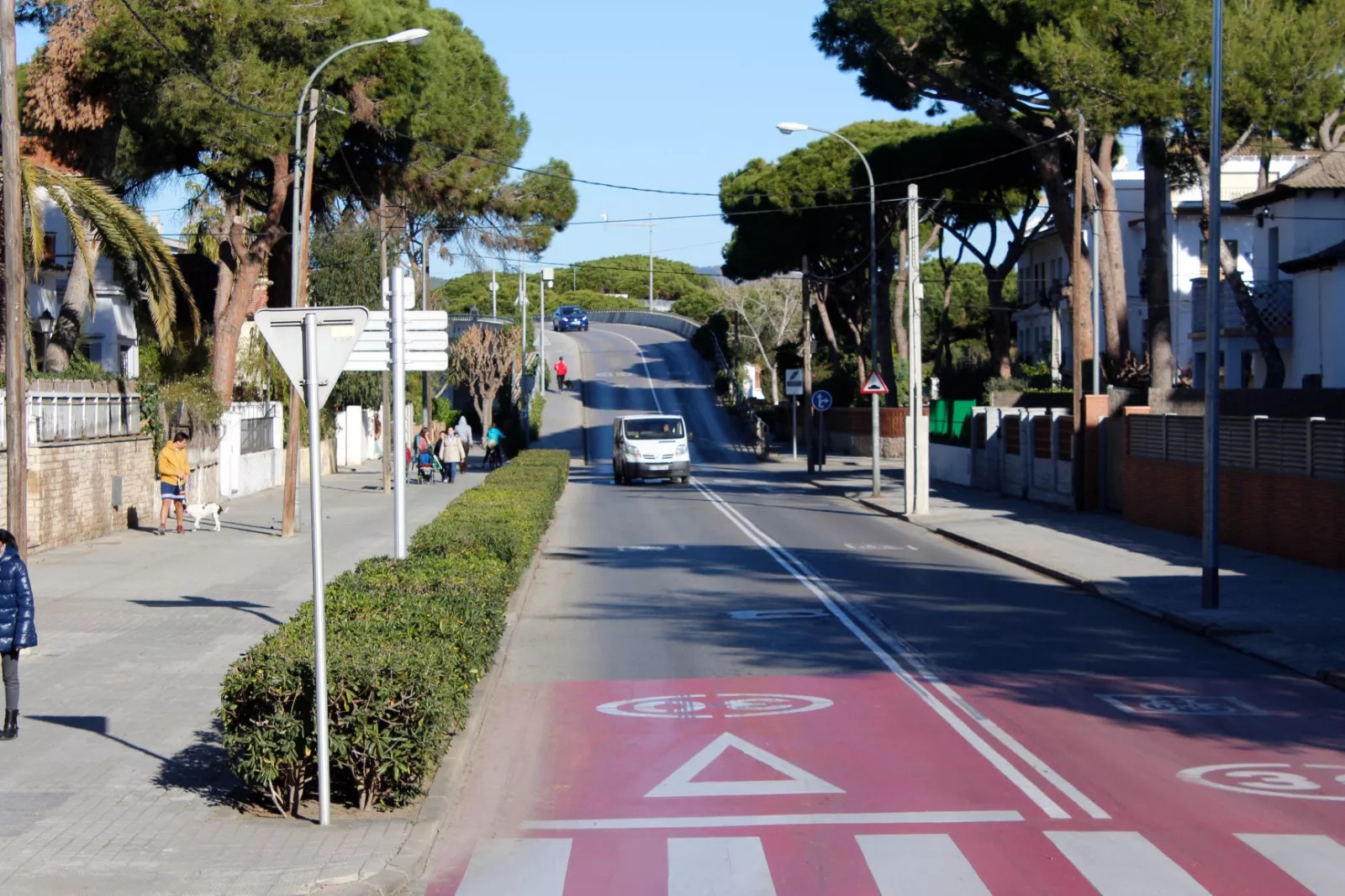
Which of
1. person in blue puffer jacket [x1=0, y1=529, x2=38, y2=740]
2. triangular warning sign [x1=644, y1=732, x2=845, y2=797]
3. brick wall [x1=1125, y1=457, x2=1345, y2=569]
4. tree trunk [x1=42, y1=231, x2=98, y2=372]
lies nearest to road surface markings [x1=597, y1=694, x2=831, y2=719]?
triangular warning sign [x1=644, y1=732, x2=845, y2=797]

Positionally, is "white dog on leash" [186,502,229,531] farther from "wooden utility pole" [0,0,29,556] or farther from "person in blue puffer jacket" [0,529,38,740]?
"person in blue puffer jacket" [0,529,38,740]

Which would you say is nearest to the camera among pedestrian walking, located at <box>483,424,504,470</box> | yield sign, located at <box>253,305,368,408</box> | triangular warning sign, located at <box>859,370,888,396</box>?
yield sign, located at <box>253,305,368,408</box>

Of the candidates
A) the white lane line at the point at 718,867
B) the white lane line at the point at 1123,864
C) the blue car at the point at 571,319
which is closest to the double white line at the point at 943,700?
the white lane line at the point at 1123,864

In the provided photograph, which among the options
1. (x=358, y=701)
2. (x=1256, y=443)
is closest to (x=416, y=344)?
(x=358, y=701)

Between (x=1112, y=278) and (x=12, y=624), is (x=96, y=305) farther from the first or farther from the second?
(x=12, y=624)

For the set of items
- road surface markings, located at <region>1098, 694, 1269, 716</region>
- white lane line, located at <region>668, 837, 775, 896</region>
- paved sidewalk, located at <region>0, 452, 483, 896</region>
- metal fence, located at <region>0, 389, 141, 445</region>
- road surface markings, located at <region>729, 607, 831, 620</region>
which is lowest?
road surface markings, located at <region>1098, 694, 1269, 716</region>

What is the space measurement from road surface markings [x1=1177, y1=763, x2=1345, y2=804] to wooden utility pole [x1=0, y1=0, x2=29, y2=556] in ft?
38.2

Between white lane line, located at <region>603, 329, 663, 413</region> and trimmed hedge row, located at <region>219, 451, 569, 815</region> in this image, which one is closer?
trimmed hedge row, located at <region>219, 451, 569, 815</region>

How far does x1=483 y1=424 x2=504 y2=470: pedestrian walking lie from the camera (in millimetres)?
44562

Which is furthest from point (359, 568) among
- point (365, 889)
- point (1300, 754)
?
point (1300, 754)

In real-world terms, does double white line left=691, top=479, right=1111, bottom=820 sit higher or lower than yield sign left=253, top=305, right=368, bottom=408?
lower

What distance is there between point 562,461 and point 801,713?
2476 cm

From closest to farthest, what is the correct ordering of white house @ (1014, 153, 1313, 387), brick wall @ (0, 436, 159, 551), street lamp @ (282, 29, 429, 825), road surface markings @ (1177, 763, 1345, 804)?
street lamp @ (282, 29, 429, 825) < road surface markings @ (1177, 763, 1345, 804) < brick wall @ (0, 436, 159, 551) < white house @ (1014, 153, 1313, 387)

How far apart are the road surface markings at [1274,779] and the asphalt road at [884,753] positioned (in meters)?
0.02
